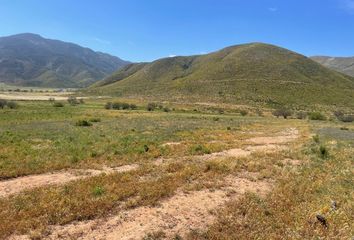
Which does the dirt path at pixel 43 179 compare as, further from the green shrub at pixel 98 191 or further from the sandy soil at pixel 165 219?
the sandy soil at pixel 165 219

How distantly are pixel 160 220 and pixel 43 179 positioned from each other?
719cm

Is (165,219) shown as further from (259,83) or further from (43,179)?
(259,83)

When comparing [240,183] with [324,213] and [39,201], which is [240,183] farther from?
[39,201]

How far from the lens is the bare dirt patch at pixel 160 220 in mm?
→ 10570

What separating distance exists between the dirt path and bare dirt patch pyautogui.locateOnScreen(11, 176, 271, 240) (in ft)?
15.4

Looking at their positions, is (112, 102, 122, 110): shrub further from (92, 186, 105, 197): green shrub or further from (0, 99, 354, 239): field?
(92, 186, 105, 197): green shrub

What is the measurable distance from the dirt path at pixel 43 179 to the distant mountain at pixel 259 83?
97160 millimetres

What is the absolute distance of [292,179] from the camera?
17.1m

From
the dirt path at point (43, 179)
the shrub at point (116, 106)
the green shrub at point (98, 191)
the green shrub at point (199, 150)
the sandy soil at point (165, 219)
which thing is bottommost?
the shrub at point (116, 106)

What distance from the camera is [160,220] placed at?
11703mm

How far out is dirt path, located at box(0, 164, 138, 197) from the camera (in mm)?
14572

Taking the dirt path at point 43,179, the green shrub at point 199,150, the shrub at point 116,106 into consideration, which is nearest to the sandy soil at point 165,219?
the dirt path at point 43,179

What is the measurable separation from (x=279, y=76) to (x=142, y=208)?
140m

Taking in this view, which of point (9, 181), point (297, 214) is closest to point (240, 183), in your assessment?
point (297, 214)
